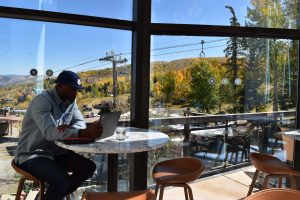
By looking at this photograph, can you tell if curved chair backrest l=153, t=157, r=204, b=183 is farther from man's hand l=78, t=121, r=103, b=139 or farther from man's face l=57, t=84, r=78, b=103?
man's face l=57, t=84, r=78, b=103

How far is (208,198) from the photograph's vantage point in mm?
3889

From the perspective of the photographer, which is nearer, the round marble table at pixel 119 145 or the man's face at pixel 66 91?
the round marble table at pixel 119 145

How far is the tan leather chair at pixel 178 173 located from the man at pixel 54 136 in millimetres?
555

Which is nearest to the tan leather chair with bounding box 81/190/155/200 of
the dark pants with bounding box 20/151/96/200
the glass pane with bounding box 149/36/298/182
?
the dark pants with bounding box 20/151/96/200

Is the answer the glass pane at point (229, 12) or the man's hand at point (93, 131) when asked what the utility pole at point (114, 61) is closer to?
the glass pane at point (229, 12)

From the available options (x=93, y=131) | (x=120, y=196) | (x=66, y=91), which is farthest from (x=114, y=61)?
(x=120, y=196)

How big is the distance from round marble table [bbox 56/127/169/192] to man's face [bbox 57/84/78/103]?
0.40 metres

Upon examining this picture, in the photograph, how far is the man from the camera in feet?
7.60

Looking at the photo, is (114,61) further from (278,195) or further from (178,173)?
(278,195)

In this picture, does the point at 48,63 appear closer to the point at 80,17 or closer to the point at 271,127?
the point at 80,17

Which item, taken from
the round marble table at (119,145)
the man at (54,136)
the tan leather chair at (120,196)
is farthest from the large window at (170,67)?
the tan leather chair at (120,196)

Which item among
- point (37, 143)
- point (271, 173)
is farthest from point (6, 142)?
point (271, 173)

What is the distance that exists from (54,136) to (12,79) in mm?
1001

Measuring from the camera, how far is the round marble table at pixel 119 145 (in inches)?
85.0
